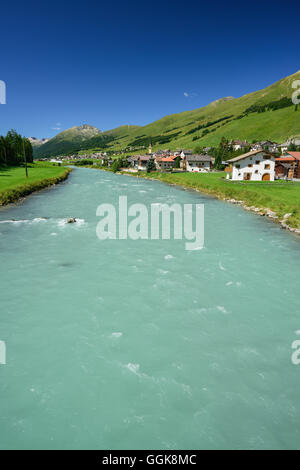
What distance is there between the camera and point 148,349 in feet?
31.0

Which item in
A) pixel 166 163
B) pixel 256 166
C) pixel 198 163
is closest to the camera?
pixel 256 166

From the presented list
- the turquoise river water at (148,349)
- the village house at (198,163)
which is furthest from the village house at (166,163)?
the turquoise river water at (148,349)

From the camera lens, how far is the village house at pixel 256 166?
60.1 meters

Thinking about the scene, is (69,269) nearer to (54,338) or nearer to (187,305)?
(54,338)

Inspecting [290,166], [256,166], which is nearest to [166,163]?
[290,166]

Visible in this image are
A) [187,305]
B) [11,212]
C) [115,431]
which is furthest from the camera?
[11,212]

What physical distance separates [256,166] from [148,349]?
61817 mm

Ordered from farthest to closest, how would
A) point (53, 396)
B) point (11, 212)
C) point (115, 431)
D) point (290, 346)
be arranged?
point (11, 212) < point (290, 346) < point (53, 396) < point (115, 431)

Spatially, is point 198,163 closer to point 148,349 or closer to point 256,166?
point 256,166

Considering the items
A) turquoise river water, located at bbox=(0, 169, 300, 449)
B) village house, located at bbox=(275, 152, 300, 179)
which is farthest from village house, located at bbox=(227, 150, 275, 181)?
turquoise river water, located at bbox=(0, 169, 300, 449)

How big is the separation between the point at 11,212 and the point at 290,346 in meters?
33.0

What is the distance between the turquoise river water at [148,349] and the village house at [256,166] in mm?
47517

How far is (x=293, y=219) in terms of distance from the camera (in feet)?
87.5
